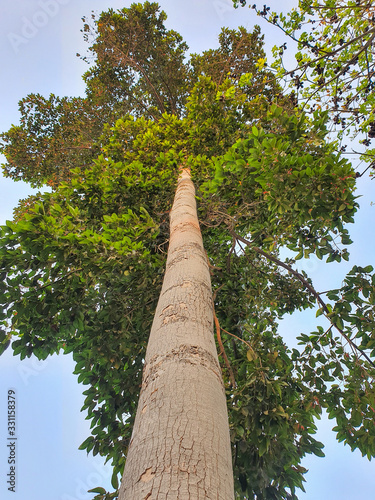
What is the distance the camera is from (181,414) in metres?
1.07

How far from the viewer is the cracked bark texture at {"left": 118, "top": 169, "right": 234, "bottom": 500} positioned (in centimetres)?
86

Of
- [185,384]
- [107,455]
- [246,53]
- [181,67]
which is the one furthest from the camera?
[181,67]

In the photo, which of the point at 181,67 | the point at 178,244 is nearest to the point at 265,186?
the point at 178,244

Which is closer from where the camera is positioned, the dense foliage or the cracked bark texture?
the cracked bark texture

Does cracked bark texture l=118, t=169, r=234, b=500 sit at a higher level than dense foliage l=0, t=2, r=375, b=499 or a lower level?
lower

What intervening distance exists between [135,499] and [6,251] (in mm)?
2594

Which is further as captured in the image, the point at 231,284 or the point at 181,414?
the point at 231,284

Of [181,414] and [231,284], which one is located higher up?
[231,284]

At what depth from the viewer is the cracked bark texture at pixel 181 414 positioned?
86 cm

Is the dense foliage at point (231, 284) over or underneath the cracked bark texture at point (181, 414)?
over

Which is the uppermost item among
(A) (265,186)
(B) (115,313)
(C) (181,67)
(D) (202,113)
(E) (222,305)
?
(C) (181,67)

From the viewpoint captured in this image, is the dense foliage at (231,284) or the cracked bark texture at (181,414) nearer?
the cracked bark texture at (181,414)

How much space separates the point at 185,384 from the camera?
1.21 m

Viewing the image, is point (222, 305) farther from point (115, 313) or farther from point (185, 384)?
point (185, 384)
